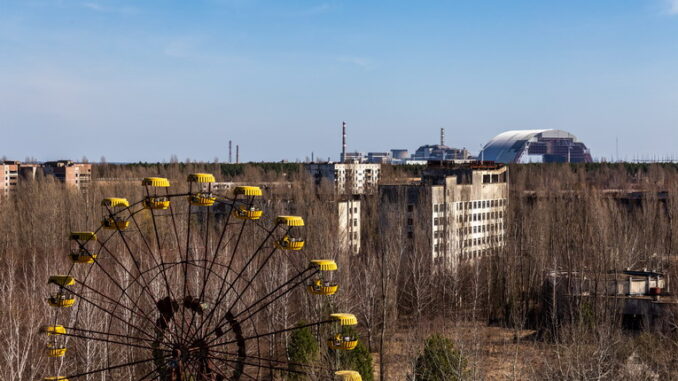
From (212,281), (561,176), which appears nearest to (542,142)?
(561,176)

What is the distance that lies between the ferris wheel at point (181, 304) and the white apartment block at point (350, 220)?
4.71 metres

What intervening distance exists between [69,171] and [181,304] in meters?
57.5

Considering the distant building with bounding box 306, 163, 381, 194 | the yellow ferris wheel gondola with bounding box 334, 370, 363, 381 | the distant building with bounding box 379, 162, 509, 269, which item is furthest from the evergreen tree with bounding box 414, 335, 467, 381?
the distant building with bounding box 306, 163, 381, 194

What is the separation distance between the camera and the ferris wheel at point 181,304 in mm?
14992

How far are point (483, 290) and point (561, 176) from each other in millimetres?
37920

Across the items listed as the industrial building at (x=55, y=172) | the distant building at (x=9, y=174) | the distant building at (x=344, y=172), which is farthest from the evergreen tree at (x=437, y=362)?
the distant building at (x=9, y=174)

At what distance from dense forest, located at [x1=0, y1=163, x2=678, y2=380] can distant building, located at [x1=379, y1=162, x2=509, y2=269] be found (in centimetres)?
99

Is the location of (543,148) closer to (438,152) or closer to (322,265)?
(438,152)

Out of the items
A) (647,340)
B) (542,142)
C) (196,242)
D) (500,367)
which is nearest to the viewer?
(647,340)

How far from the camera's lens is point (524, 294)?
40.2 metres

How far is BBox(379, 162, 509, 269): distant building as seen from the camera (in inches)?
1807

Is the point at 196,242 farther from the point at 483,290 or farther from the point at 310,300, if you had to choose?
the point at 483,290

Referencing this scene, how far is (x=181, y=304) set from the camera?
16234 mm

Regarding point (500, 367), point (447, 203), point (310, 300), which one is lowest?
point (500, 367)
